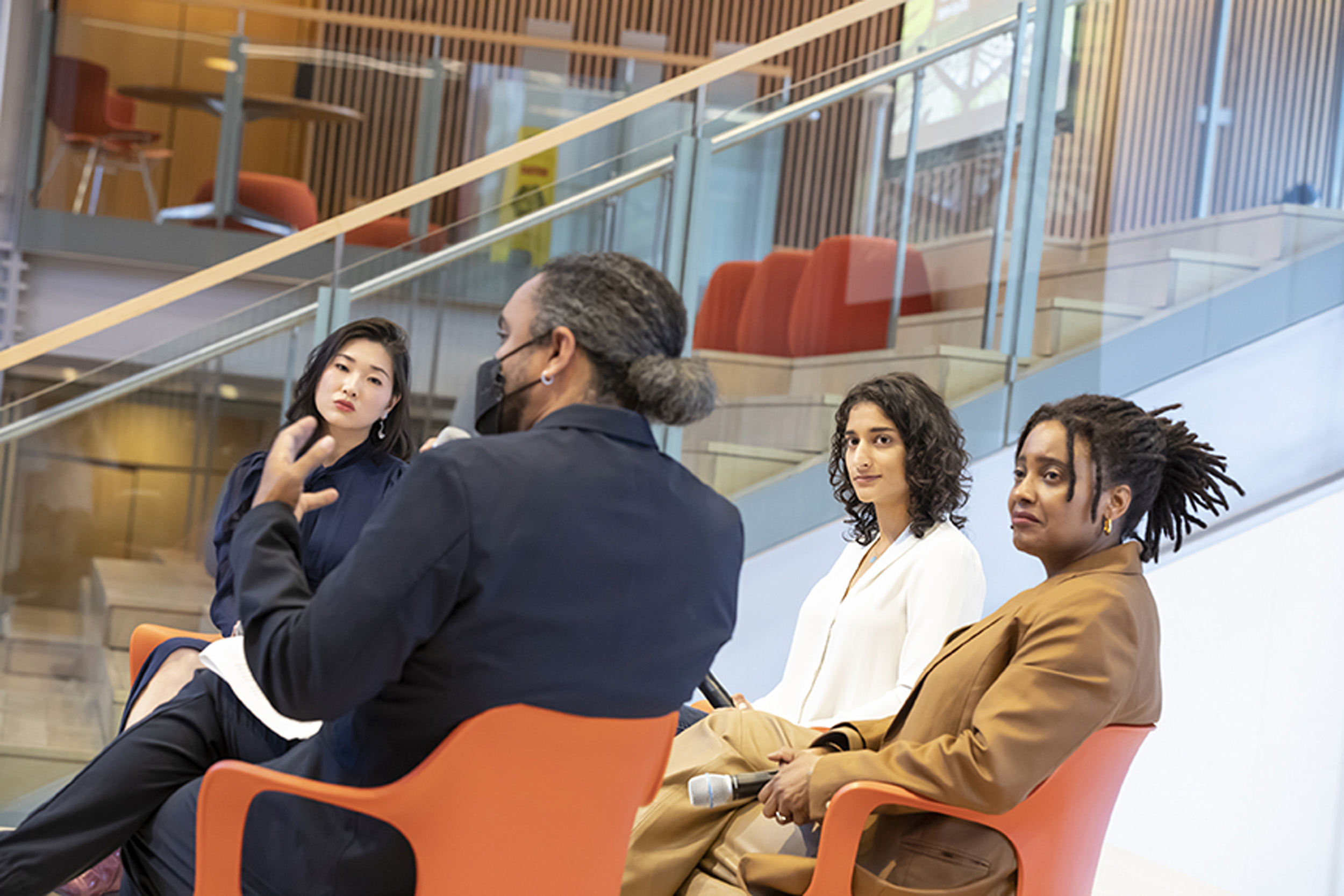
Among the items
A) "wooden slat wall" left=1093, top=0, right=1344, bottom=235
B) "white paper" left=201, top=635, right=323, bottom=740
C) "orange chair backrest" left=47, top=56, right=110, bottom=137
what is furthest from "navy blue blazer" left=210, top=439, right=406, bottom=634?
"orange chair backrest" left=47, top=56, right=110, bottom=137

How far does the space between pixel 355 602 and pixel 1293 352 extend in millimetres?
3105

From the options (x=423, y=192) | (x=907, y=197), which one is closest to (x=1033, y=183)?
(x=907, y=197)

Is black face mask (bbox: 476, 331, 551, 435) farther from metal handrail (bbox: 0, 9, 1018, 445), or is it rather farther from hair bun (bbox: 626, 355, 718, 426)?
metal handrail (bbox: 0, 9, 1018, 445)

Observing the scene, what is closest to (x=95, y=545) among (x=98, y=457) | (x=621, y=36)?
(x=98, y=457)

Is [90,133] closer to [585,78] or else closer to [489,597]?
[585,78]

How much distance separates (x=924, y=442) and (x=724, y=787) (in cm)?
86

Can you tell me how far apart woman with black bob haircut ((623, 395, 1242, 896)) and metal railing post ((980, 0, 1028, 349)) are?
177 cm

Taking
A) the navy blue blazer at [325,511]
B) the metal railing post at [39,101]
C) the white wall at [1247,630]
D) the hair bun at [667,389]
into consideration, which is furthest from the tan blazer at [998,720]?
the metal railing post at [39,101]

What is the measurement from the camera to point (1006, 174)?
381cm

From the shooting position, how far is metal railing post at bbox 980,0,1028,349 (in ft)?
12.4

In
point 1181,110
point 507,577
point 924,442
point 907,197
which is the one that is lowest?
→ point 507,577

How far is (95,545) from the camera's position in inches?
158

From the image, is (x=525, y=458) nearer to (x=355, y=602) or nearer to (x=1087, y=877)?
(x=355, y=602)

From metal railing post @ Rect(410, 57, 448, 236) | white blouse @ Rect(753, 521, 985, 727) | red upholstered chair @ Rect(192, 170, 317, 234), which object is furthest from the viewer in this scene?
metal railing post @ Rect(410, 57, 448, 236)
